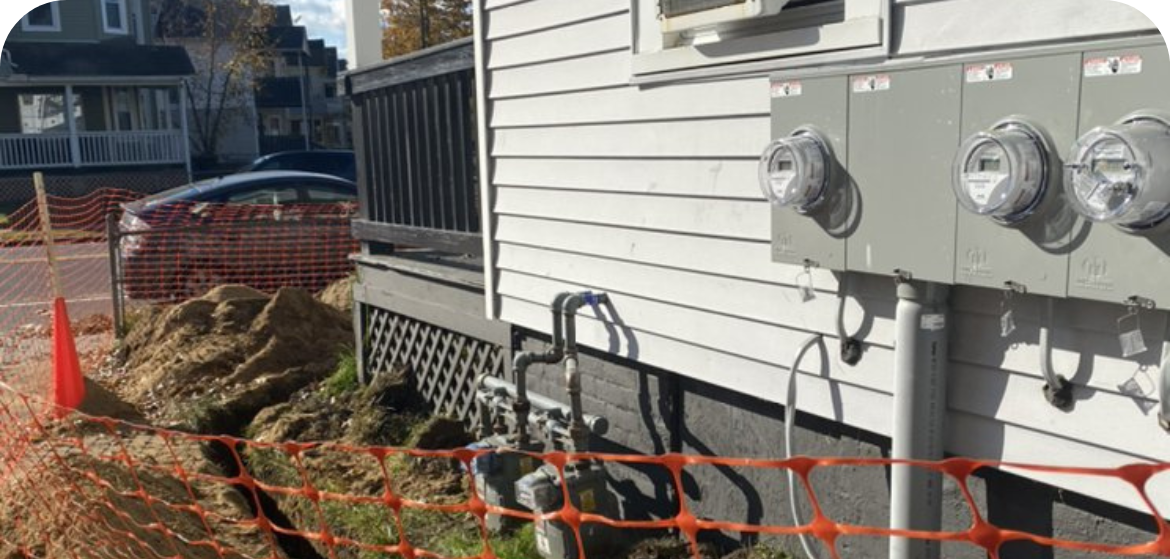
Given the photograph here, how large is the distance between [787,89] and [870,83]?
387 mm

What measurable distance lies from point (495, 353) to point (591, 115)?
178 centimetres

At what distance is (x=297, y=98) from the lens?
151 ft

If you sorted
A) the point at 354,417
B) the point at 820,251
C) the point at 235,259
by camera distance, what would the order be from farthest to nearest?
the point at 235,259, the point at 354,417, the point at 820,251

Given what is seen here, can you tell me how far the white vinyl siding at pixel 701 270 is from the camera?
2.99 m

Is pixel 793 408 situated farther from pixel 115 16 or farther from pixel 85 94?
pixel 115 16

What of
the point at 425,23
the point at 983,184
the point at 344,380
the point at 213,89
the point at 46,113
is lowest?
the point at 344,380

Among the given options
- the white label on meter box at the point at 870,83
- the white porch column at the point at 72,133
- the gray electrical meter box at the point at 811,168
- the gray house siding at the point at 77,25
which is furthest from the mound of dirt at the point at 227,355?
the gray house siding at the point at 77,25

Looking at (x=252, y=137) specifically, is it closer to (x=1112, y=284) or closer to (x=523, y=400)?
(x=523, y=400)

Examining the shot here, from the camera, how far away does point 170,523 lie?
5367mm

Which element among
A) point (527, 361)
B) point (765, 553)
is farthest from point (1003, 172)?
point (527, 361)

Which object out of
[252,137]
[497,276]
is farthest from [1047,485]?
[252,137]

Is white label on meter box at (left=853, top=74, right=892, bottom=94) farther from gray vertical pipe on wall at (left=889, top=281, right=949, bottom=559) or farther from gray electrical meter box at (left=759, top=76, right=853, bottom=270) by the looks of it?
gray vertical pipe on wall at (left=889, top=281, right=949, bottom=559)

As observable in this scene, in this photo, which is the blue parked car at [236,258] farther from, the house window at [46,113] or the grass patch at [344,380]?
the house window at [46,113]

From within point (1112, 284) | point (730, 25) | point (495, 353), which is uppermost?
point (730, 25)
